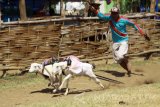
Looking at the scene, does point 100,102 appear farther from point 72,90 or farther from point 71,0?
point 71,0

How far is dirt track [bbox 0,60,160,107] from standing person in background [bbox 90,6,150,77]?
1.71 feet

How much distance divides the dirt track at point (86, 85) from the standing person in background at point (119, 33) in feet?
1.71

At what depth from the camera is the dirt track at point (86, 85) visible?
8.98 meters

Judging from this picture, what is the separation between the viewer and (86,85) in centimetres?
1043

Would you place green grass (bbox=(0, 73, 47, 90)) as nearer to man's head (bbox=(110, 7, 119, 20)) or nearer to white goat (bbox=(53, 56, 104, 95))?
white goat (bbox=(53, 56, 104, 95))

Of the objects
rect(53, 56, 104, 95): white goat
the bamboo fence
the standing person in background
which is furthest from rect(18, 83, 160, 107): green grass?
the bamboo fence

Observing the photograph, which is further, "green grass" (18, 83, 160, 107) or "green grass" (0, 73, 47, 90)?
"green grass" (0, 73, 47, 90)

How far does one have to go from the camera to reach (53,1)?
35.3 m

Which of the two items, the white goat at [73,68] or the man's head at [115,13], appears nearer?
the white goat at [73,68]

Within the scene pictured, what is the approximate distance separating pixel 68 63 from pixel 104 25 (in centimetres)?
502

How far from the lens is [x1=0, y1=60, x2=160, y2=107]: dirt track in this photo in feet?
29.5

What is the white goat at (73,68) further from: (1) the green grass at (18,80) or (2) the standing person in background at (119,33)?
(2) the standing person in background at (119,33)

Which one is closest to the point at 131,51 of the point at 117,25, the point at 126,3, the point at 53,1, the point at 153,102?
the point at 117,25

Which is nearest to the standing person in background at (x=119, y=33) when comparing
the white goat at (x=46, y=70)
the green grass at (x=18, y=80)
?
the green grass at (x=18, y=80)
